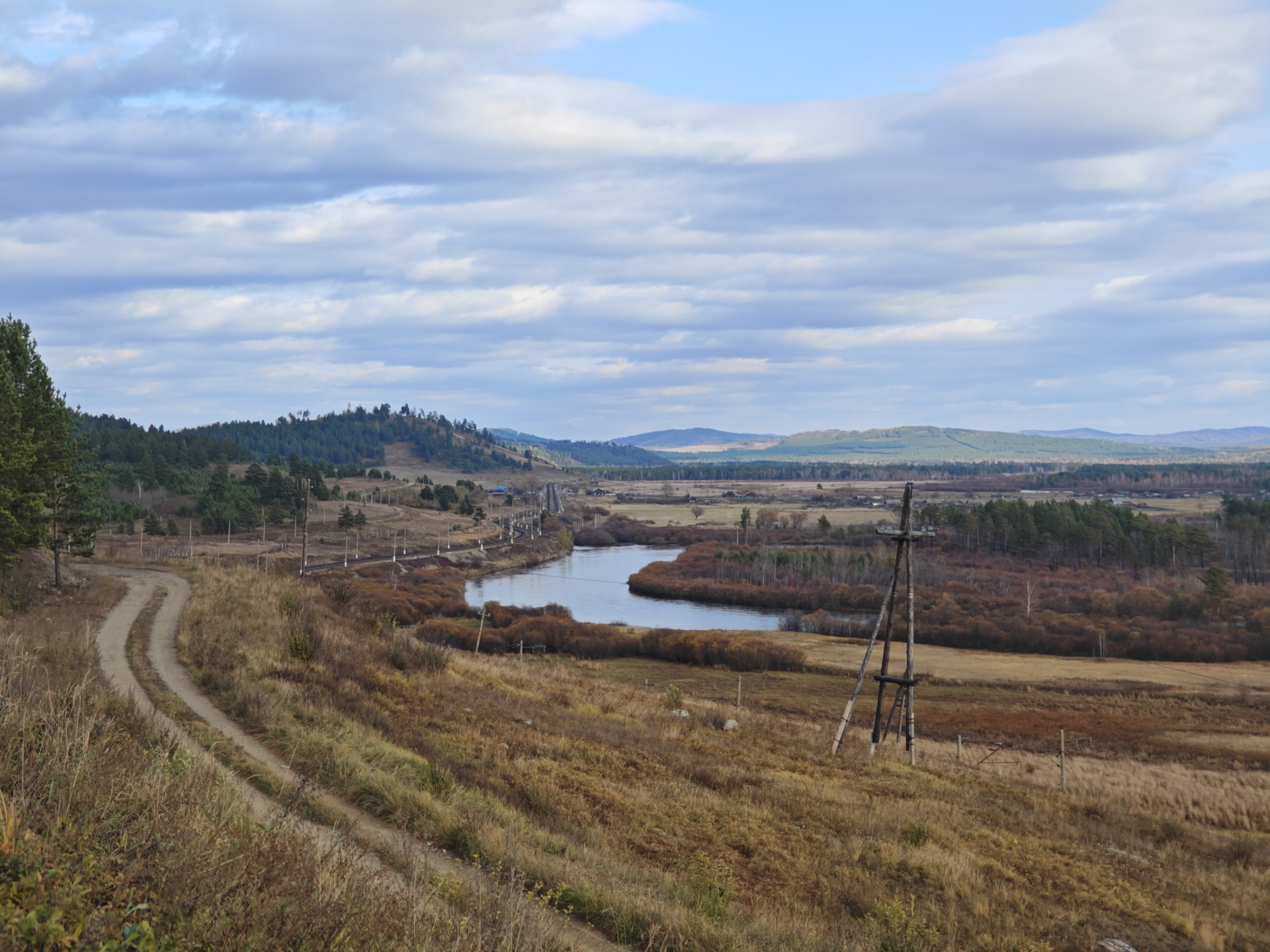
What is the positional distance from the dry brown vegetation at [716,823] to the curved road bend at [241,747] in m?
0.28

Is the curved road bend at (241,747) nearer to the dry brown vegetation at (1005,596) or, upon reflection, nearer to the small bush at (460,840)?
the small bush at (460,840)

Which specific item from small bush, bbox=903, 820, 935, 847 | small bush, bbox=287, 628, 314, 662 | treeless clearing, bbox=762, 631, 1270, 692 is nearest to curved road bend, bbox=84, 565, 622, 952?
small bush, bbox=287, 628, 314, 662

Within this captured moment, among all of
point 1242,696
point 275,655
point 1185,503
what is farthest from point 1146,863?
point 1185,503

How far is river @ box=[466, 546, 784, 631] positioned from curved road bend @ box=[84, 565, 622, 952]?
5630 centimetres

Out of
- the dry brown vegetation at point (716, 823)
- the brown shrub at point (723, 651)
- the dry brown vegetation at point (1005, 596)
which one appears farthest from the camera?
the dry brown vegetation at point (1005, 596)

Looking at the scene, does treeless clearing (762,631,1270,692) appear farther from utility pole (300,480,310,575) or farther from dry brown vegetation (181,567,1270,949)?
dry brown vegetation (181,567,1270,949)

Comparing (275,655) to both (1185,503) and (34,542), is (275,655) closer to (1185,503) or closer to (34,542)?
(34,542)

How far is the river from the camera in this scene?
81.4 metres

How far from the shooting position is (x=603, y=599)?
9181 cm

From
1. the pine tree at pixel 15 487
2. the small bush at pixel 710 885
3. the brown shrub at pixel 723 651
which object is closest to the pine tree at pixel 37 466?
the pine tree at pixel 15 487

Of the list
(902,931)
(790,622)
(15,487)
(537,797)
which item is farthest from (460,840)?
(790,622)

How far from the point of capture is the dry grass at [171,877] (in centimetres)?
426

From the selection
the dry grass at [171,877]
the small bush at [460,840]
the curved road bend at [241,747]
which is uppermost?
the dry grass at [171,877]

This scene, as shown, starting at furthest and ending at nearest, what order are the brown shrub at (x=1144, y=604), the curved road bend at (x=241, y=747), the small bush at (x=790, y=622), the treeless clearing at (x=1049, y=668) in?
the small bush at (x=790, y=622) < the brown shrub at (x=1144, y=604) < the treeless clearing at (x=1049, y=668) < the curved road bend at (x=241, y=747)
